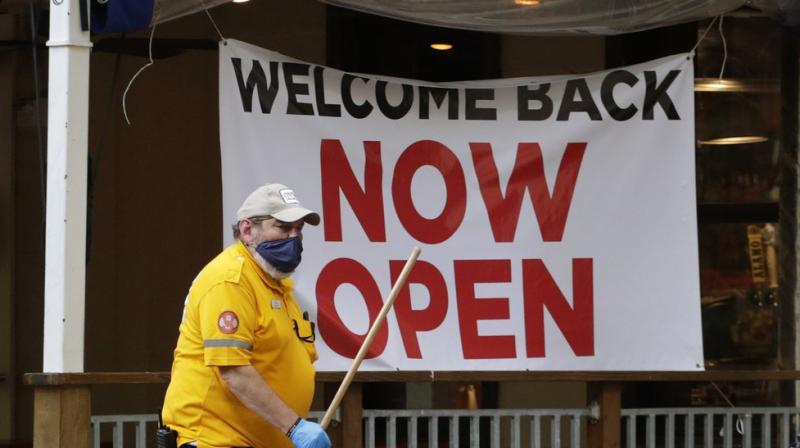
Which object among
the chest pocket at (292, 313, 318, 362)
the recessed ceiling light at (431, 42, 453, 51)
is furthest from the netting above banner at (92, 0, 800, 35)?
the chest pocket at (292, 313, 318, 362)

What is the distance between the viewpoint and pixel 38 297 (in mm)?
9609

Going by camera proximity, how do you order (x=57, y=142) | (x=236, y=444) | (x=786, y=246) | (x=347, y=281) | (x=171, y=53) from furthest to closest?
1. (x=171, y=53)
2. (x=786, y=246)
3. (x=347, y=281)
4. (x=57, y=142)
5. (x=236, y=444)

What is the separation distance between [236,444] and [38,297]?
419 centimetres

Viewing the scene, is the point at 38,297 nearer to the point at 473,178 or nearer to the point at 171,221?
the point at 171,221

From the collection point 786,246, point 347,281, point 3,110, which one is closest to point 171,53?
point 3,110

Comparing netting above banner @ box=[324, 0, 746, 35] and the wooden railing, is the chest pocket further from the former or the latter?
netting above banner @ box=[324, 0, 746, 35]

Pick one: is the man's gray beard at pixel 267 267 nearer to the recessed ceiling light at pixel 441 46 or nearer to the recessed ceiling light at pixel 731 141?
the recessed ceiling light at pixel 441 46

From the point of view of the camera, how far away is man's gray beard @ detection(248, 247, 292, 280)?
584 centimetres

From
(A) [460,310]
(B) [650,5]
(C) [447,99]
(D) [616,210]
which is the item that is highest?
(B) [650,5]

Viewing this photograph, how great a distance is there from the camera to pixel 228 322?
18.3ft

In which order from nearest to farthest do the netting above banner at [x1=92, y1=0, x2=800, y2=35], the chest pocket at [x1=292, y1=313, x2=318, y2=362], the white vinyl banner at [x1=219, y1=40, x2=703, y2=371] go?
the chest pocket at [x1=292, y1=313, x2=318, y2=362] < the netting above banner at [x1=92, y1=0, x2=800, y2=35] < the white vinyl banner at [x1=219, y1=40, x2=703, y2=371]

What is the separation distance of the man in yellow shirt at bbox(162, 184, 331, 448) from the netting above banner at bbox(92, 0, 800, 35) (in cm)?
175

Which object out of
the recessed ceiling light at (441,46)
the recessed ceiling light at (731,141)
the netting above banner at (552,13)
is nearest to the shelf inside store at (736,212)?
the recessed ceiling light at (731,141)

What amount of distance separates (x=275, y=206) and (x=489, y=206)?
7.20ft
